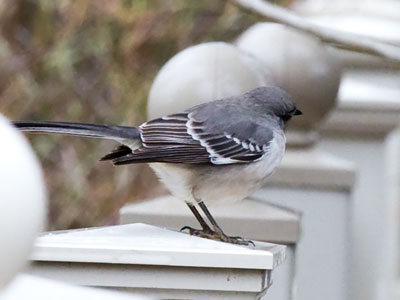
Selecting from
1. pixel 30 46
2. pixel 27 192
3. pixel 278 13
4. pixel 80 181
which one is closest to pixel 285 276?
pixel 278 13

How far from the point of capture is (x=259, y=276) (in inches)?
68.7

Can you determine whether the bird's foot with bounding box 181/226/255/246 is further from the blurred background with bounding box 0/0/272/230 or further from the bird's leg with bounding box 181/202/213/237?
the blurred background with bounding box 0/0/272/230

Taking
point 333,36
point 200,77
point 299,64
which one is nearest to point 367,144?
point 299,64

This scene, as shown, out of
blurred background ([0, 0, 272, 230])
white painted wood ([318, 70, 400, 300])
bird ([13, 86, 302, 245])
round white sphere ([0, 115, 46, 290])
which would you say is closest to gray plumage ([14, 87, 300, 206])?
bird ([13, 86, 302, 245])

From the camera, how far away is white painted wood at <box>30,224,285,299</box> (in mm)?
1688

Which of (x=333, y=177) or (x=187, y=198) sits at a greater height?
(x=333, y=177)

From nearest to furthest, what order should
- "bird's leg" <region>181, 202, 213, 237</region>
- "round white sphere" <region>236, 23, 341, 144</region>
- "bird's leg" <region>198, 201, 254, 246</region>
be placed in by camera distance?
"bird's leg" <region>198, 201, 254, 246</region>, "bird's leg" <region>181, 202, 213, 237</region>, "round white sphere" <region>236, 23, 341, 144</region>

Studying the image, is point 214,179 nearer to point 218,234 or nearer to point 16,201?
point 218,234

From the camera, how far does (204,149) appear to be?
3010mm

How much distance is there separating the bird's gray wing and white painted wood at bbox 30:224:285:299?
96 cm

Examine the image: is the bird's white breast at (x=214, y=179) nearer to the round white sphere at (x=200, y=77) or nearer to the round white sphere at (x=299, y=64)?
the round white sphere at (x=200, y=77)

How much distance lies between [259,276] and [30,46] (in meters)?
5.13

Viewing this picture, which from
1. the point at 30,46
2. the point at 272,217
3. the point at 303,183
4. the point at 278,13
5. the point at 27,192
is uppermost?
the point at 30,46

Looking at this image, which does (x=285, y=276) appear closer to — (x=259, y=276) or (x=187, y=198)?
(x=187, y=198)
